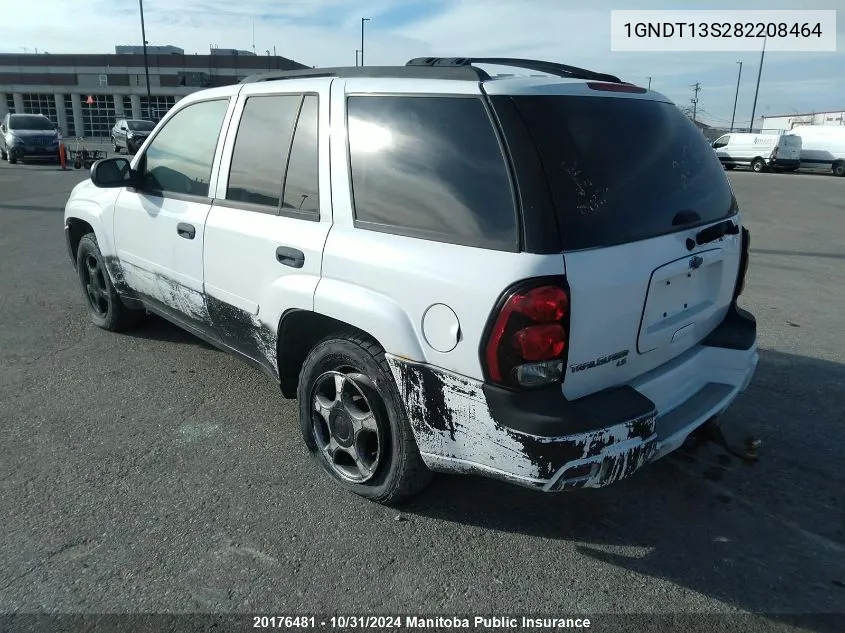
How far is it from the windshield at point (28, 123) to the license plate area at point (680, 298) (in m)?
27.0

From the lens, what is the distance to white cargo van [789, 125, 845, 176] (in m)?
31.0

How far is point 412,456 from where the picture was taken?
2.76 metres

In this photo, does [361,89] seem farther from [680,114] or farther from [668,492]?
[668,492]

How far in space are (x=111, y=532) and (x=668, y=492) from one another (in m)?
2.56

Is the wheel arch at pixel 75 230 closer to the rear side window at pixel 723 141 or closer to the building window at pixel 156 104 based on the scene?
the rear side window at pixel 723 141

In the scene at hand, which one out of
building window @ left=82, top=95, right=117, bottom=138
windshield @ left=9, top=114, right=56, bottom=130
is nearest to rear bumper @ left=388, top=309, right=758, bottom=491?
windshield @ left=9, top=114, right=56, bottom=130

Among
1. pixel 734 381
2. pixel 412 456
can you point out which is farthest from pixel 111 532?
pixel 734 381

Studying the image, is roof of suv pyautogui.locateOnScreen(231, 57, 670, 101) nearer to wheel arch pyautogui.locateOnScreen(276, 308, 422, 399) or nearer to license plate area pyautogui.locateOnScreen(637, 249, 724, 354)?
license plate area pyautogui.locateOnScreen(637, 249, 724, 354)

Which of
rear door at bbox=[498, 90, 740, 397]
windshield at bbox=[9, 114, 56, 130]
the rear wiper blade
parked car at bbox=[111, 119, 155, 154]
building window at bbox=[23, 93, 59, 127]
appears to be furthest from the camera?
building window at bbox=[23, 93, 59, 127]

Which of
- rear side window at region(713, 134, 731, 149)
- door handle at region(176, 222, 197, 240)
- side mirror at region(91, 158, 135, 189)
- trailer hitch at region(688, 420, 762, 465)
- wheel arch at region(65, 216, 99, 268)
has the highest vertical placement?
rear side window at region(713, 134, 731, 149)

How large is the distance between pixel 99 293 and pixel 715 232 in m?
4.61

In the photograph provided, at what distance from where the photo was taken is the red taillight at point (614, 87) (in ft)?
8.83

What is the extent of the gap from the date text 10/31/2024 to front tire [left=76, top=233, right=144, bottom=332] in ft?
11.4

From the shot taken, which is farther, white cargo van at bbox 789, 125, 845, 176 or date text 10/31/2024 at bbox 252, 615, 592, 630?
white cargo van at bbox 789, 125, 845, 176
